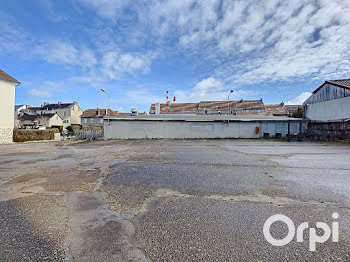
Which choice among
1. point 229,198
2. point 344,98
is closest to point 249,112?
point 344,98

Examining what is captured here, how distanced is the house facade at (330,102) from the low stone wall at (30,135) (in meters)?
33.5

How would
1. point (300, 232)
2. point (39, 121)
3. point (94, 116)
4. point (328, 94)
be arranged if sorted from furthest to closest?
point (94, 116) → point (39, 121) → point (328, 94) → point (300, 232)

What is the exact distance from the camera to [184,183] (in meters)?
3.92

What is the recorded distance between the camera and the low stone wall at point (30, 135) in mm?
18062

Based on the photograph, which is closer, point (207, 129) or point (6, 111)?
point (6, 111)

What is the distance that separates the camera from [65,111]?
168ft

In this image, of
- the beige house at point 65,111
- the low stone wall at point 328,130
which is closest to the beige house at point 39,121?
the beige house at point 65,111

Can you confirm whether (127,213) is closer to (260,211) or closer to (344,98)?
(260,211)

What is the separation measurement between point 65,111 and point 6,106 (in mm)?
36977

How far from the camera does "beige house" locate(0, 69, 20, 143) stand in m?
17.2

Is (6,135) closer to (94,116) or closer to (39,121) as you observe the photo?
(39,121)

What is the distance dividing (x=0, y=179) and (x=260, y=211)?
6.28 m

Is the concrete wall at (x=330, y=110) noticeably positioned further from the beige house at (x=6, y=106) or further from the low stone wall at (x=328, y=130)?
the beige house at (x=6, y=106)

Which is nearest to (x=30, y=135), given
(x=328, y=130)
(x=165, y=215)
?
(x=165, y=215)
